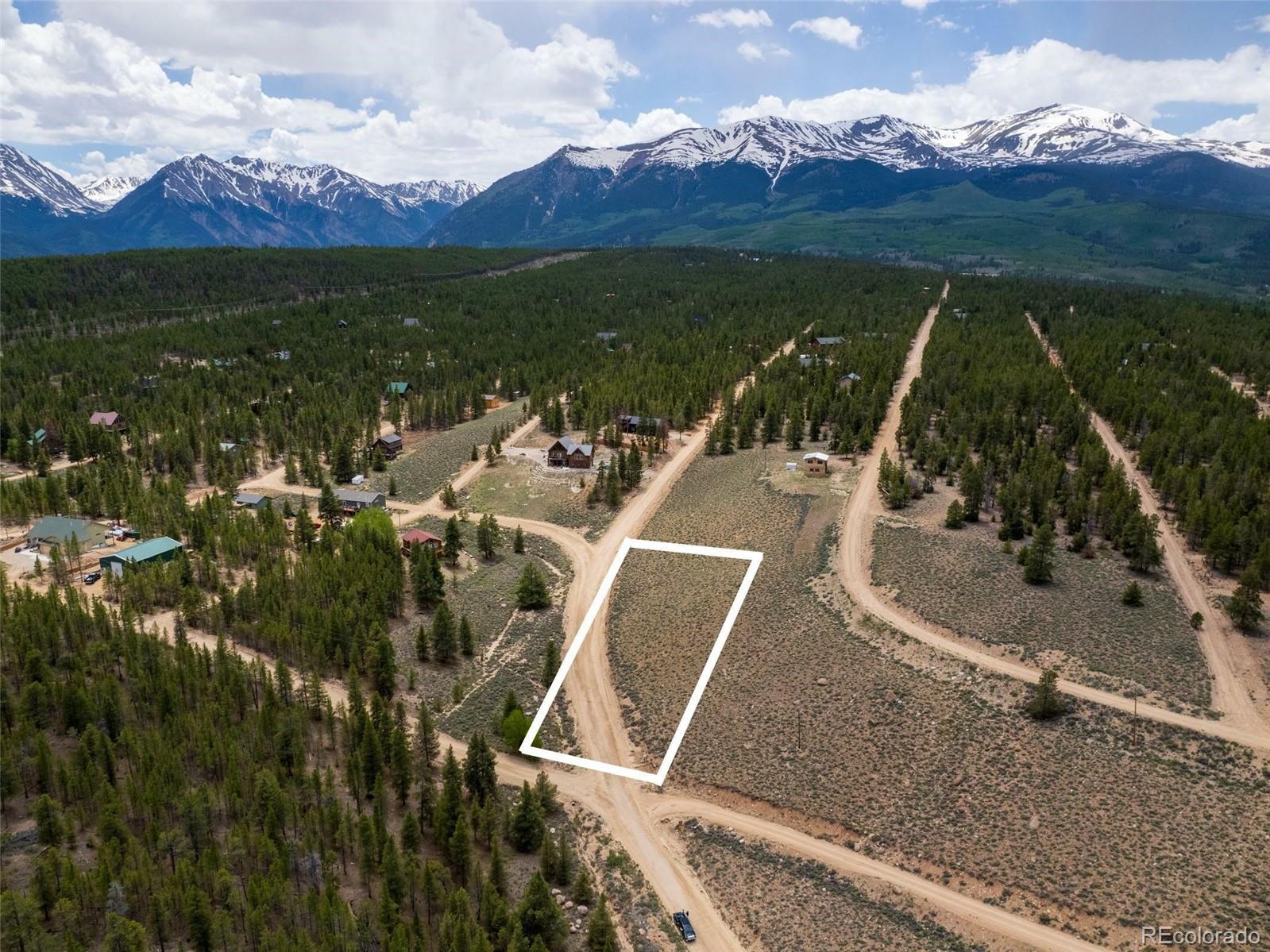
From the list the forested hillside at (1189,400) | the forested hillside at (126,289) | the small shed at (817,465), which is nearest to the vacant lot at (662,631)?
the small shed at (817,465)

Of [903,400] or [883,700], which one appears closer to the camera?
[883,700]

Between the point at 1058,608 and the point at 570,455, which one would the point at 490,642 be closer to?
the point at 570,455

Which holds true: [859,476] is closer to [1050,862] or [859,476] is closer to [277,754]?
[1050,862]

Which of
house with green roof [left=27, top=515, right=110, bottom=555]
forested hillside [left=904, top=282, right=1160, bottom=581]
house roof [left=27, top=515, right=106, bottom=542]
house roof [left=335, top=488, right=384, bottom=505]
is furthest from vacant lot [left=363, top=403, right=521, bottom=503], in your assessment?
forested hillside [left=904, top=282, right=1160, bottom=581]

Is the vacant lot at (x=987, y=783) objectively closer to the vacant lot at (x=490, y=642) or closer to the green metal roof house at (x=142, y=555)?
the vacant lot at (x=490, y=642)

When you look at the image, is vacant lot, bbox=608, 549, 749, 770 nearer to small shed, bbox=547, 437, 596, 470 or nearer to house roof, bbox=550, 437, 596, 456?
small shed, bbox=547, 437, 596, 470

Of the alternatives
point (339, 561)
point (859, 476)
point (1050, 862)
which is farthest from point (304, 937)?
point (859, 476)
